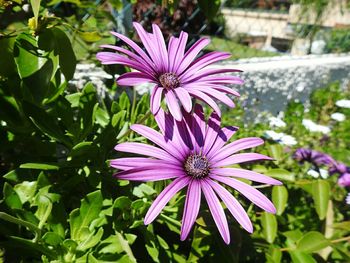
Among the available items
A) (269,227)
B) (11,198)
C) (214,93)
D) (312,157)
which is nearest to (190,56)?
(214,93)

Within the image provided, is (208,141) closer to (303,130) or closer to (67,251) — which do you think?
(67,251)

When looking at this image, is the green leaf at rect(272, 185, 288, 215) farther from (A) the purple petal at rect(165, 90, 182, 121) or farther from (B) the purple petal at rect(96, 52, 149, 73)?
(B) the purple petal at rect(96, 52, 149, 73)

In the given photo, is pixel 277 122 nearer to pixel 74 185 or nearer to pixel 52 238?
pixel 74 185

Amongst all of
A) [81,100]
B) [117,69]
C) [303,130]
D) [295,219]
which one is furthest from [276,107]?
[81,100]

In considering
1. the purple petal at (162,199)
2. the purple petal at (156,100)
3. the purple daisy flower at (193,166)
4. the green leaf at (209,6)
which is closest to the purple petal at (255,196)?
the purple daisy flower at (193,166)

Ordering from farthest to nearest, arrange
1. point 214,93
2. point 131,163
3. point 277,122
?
point 277,122 → point 214,93 → point 131,163

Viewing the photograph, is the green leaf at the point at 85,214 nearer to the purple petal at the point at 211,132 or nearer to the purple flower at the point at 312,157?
the purple petal at the point at 211,132
